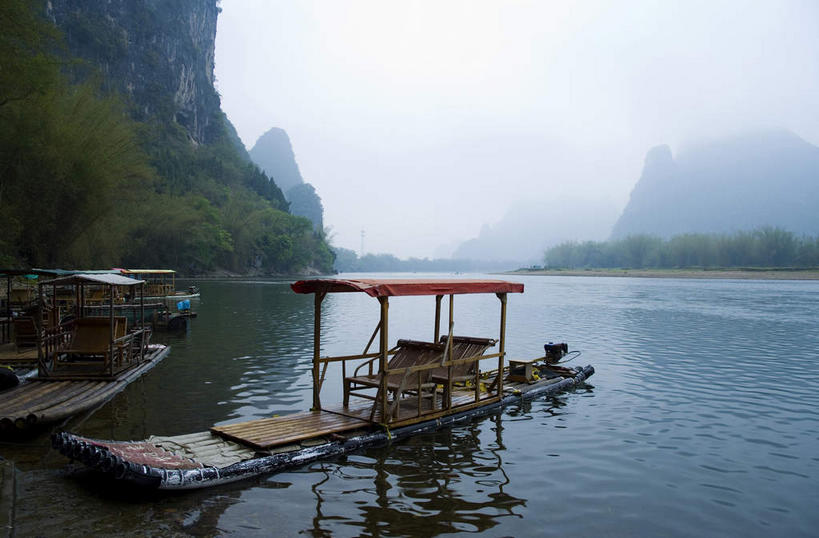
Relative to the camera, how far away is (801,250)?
11638cm

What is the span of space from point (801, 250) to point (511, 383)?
12994 cm

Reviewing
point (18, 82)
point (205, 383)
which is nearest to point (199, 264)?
point (18, 82)

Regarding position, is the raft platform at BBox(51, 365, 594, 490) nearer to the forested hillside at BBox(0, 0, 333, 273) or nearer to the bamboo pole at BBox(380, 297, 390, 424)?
the bamboo pole at BBox(380, 297, 390, 424)

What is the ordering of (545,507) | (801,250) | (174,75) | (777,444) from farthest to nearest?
1. (801,250)
2. (174,75)
3. (777,444)
4. (545,507)

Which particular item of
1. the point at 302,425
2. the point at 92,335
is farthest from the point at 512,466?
the point at 92,335

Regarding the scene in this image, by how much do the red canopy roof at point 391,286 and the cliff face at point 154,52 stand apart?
3149 inches

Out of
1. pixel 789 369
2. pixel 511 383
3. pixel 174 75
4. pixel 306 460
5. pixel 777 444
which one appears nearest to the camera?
pixel 306 460

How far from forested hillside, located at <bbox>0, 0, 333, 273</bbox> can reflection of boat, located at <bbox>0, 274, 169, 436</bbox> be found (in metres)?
11.9

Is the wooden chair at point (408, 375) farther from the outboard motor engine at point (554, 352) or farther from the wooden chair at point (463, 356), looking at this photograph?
the outboard motor engine at point (554, 352)

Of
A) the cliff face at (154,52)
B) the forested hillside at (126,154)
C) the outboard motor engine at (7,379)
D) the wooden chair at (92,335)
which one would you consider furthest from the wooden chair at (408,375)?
the cliff face at (154,52)

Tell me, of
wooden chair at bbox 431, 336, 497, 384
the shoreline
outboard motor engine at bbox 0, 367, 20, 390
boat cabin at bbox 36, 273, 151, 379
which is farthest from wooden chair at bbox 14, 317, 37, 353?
the shoreline

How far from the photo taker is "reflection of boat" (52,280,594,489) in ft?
22.7

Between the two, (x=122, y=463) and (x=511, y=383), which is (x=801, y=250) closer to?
(x=511, y=383)

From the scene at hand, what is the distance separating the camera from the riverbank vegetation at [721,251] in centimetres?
11556
